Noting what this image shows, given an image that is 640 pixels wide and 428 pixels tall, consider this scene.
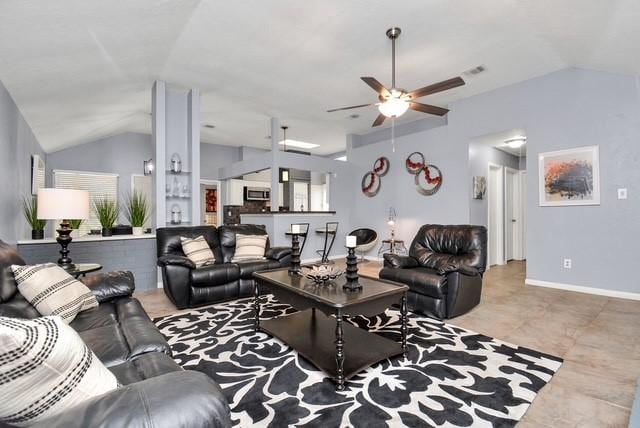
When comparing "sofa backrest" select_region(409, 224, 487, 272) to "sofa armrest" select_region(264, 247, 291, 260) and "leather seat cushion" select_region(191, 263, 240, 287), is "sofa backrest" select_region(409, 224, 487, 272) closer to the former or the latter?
"sofa armrest" select_region(264, 247, 291, 260)

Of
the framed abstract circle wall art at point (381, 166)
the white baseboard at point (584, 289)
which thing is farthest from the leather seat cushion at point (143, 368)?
the framed abstract circle wall art at point (381, 166)

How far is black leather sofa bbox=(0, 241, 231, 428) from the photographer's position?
2.38 feet

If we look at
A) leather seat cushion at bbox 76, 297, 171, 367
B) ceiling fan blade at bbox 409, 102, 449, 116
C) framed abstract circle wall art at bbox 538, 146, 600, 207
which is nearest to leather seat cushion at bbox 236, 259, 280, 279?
leather seat cushion at bbox 76, 297, 171, 367

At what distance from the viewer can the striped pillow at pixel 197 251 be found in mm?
3809

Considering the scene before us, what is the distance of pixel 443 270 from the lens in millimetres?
3096

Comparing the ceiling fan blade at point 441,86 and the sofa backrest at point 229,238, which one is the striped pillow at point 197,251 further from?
the ceiling fan blade at point 441,86

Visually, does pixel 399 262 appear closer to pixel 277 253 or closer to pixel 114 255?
pixel 277 253

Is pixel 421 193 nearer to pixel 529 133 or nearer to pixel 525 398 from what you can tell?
pixel 529 133

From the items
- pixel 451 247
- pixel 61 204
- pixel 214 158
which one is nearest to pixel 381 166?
pixel 451 247

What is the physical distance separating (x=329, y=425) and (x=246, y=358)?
3.11ft

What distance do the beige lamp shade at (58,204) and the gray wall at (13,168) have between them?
Answer: 2.41 feet

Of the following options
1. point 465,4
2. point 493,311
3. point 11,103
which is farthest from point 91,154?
point 493,311

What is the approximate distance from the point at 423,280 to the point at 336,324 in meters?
1.27

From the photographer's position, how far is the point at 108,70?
366 cm
